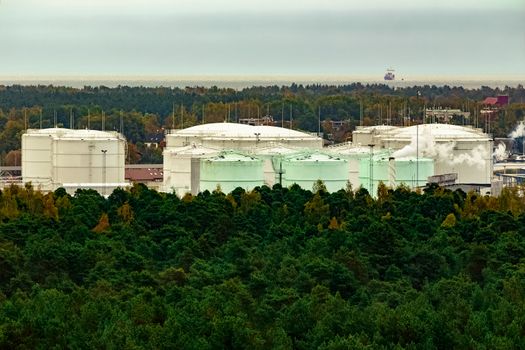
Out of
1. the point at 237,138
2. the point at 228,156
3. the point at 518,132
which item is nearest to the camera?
the point at 228,156

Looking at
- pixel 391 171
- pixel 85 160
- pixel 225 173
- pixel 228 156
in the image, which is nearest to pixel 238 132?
pixel 85 160

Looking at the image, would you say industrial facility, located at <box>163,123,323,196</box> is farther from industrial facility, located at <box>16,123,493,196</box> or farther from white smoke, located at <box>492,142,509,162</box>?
white smoke, located at <box>492,142,509,162</box>

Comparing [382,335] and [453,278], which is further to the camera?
[453,278]

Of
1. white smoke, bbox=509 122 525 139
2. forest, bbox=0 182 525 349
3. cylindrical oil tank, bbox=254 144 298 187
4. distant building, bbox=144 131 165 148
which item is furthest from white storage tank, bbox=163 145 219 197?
white smoke, bbox=509 122 525 139

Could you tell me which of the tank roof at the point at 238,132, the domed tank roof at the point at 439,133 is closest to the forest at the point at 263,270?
the domed tank roof at the point at 439,133

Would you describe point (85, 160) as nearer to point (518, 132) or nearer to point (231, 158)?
point (231, 158)

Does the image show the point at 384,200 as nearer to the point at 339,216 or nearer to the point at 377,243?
the point at 339,216

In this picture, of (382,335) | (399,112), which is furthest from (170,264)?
(399,112)
